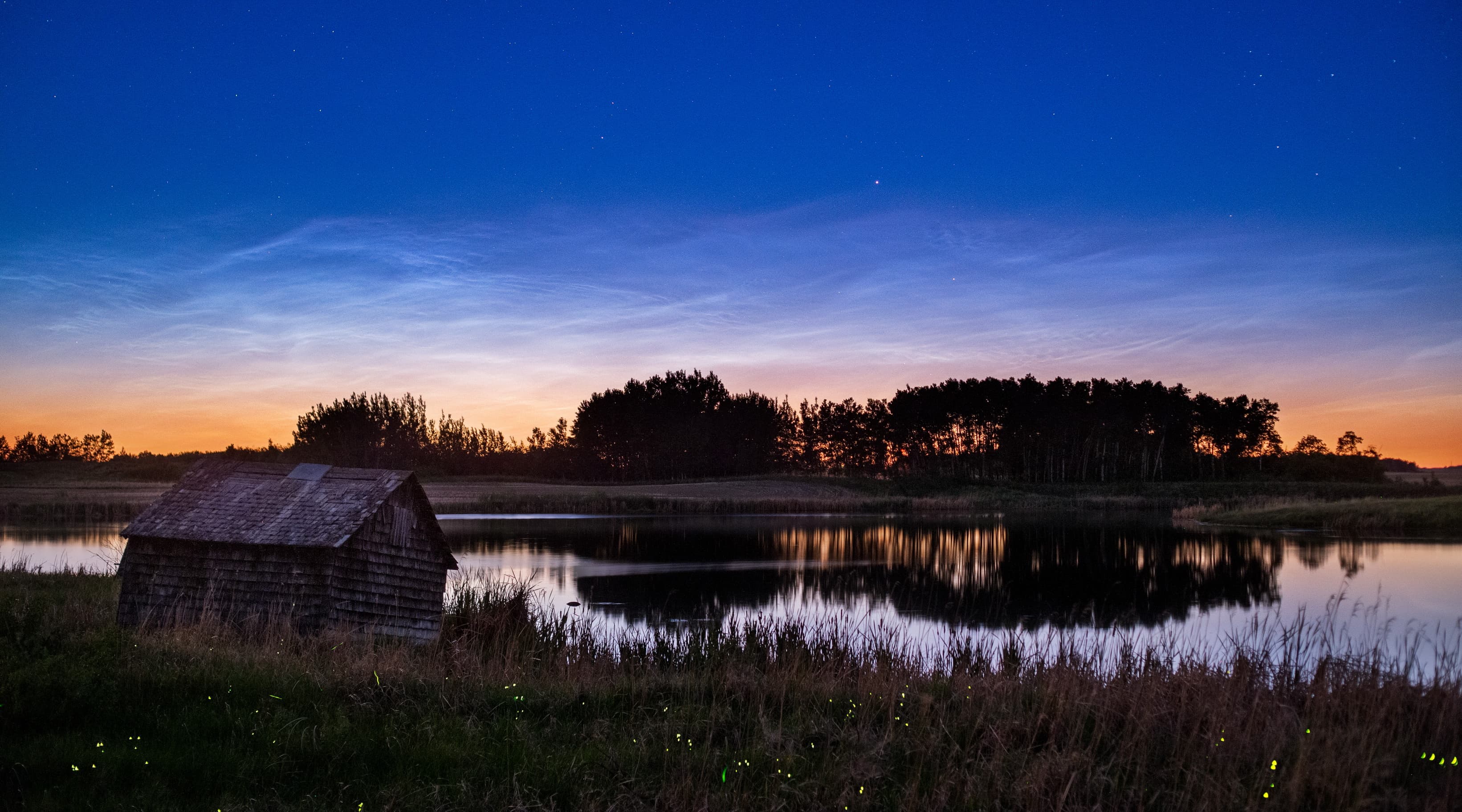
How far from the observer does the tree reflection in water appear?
90.8 ft

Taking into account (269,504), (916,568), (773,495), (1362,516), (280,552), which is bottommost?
(916,568)

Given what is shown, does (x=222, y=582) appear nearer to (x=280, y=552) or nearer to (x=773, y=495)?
(x=280, y=552)

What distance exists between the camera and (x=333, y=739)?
770 cm

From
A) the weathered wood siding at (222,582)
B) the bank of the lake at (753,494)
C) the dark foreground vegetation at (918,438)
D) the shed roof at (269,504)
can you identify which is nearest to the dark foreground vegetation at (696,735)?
the weathered wood siding at (222,582)

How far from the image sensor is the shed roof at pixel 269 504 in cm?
1639

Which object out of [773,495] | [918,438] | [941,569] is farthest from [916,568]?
[918,438]

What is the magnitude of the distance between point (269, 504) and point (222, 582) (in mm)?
1593

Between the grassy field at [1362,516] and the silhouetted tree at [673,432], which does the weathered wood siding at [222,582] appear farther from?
the silhouetted tree at [673,432]

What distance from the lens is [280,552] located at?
647 inches

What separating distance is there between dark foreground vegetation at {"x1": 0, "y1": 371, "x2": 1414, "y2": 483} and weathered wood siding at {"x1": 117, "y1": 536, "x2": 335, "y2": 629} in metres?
100

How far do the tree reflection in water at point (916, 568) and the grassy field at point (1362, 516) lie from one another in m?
4.12

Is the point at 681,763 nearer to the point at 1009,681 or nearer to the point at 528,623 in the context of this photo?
Answer: the point at 1009,681

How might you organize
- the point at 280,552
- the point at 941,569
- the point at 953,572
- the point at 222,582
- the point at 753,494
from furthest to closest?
1. the point at 753,494
2. the point at 941,569
3. the point at 953,572
4. the point at 222,582
5. the point at 280,552

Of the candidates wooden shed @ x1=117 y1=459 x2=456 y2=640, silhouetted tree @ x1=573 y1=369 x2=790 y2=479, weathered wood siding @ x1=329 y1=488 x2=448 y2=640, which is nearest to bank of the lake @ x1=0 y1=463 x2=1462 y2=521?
silhouetted tree @ x1=573 y1=369 x2=790 y2=479
